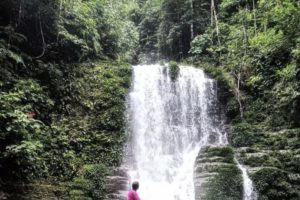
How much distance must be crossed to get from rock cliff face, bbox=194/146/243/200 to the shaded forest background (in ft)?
2.45

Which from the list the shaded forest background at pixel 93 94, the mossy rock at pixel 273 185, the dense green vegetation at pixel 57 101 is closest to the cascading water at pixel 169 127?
the shaded forest background at pixel 93 94

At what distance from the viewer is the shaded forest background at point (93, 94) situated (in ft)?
37.9

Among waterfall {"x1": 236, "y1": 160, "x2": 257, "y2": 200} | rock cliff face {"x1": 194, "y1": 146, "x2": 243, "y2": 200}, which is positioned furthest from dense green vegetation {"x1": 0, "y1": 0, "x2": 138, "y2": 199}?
waterfall {"x1": 236, "y1": 160, "x2": 257, "y2": 200}

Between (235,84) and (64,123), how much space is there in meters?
8.81

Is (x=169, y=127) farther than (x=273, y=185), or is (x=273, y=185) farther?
(x=169, y=127)

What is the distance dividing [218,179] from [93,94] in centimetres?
681

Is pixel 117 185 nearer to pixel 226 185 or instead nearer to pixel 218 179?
pixel 218 179

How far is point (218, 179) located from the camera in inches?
496

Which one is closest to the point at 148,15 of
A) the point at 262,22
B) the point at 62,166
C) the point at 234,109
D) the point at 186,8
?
the point at 186,8

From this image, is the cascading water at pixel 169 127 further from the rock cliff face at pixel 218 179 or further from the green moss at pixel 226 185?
the green moss at pixel 226 185

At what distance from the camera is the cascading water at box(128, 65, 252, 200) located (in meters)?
14.3

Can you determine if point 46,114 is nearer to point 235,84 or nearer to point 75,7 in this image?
point 75,7

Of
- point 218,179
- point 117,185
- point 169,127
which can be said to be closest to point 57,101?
point 117,185

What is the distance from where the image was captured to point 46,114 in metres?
14.5
